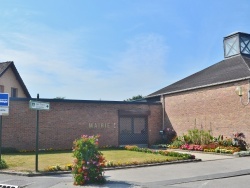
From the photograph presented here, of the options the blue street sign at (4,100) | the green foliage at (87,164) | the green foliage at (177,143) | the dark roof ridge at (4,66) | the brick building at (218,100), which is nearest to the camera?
the green foliage at (87,164)

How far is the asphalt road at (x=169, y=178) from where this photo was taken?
907 cm

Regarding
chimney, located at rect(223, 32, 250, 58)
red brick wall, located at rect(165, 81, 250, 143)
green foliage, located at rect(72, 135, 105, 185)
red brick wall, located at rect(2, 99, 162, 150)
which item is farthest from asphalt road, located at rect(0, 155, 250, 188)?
chimney, located at rect(223, 32, 250, 58)

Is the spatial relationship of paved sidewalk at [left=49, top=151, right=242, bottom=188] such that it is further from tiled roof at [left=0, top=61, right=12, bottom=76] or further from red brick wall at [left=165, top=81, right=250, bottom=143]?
tiled roof at [left=0, top=61, right=12, bottom=76]

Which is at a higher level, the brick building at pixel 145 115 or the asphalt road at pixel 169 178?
the brick building at pixel 145 115

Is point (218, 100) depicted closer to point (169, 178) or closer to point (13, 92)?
point (169, 178)

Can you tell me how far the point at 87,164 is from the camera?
9.14 metres

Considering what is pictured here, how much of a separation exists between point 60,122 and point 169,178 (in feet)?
40.0

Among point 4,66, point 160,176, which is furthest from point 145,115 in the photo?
point 160,176

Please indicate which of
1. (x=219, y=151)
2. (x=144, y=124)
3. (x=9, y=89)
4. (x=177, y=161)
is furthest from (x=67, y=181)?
(x=9, y=89)

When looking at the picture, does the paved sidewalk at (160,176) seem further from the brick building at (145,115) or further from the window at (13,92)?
the window at (13,92)

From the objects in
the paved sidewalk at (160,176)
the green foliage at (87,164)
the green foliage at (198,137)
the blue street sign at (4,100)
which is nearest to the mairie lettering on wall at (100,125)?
the green foliage at (198,137)

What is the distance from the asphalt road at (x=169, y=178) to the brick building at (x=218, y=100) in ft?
22.4

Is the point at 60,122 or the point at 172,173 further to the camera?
the point at 60,122

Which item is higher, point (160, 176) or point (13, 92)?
point (13, 92)
